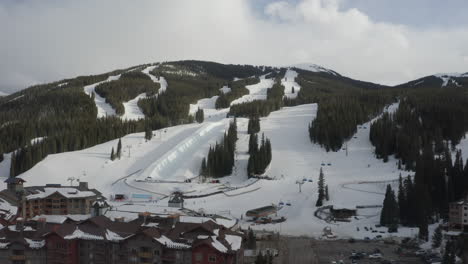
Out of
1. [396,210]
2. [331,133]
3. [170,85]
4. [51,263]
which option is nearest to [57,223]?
[51,263]

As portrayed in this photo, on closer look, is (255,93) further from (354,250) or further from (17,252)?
(17,252)

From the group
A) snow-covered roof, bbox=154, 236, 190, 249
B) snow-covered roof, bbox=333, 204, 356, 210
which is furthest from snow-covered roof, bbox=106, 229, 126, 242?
snow-covered roof, bbox=333, 204, 356, 210

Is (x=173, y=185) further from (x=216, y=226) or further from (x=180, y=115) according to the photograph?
(x=180, y=115)

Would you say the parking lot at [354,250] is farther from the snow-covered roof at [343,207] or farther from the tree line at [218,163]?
the tree line at [218,163]

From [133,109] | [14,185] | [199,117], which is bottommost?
[14,185]

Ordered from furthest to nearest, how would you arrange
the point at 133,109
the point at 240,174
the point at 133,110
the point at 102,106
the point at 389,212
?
the point at 133,109 → the point at 133,110 → the point at 102,106 → the point at 240,174 → the point at 389,212

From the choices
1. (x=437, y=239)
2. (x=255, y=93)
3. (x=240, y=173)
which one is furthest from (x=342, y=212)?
(x=255, y=93)

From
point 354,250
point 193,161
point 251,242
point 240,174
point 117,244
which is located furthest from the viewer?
point 193,161
